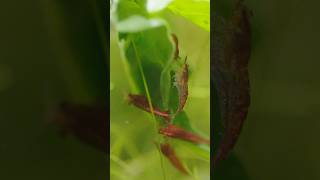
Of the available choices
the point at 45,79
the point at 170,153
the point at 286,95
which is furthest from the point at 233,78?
the point at 45,79

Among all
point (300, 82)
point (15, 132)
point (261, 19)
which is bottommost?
point (15, 132)

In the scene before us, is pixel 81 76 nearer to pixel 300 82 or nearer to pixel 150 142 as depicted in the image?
pixel 150 142

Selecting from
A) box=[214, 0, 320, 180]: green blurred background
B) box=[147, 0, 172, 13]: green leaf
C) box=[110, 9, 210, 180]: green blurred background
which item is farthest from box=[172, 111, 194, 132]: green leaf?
box=[147, 0, 172, 13]: green leaf

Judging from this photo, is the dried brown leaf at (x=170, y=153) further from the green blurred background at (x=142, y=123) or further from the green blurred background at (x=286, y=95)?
the green blurred background at (x=286, y=95)

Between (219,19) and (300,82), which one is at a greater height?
(219,19)

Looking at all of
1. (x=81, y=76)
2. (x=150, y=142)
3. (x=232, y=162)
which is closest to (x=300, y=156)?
(x=232, y=162)

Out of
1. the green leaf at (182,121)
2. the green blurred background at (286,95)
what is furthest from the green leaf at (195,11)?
the green leaf at (182,121)
